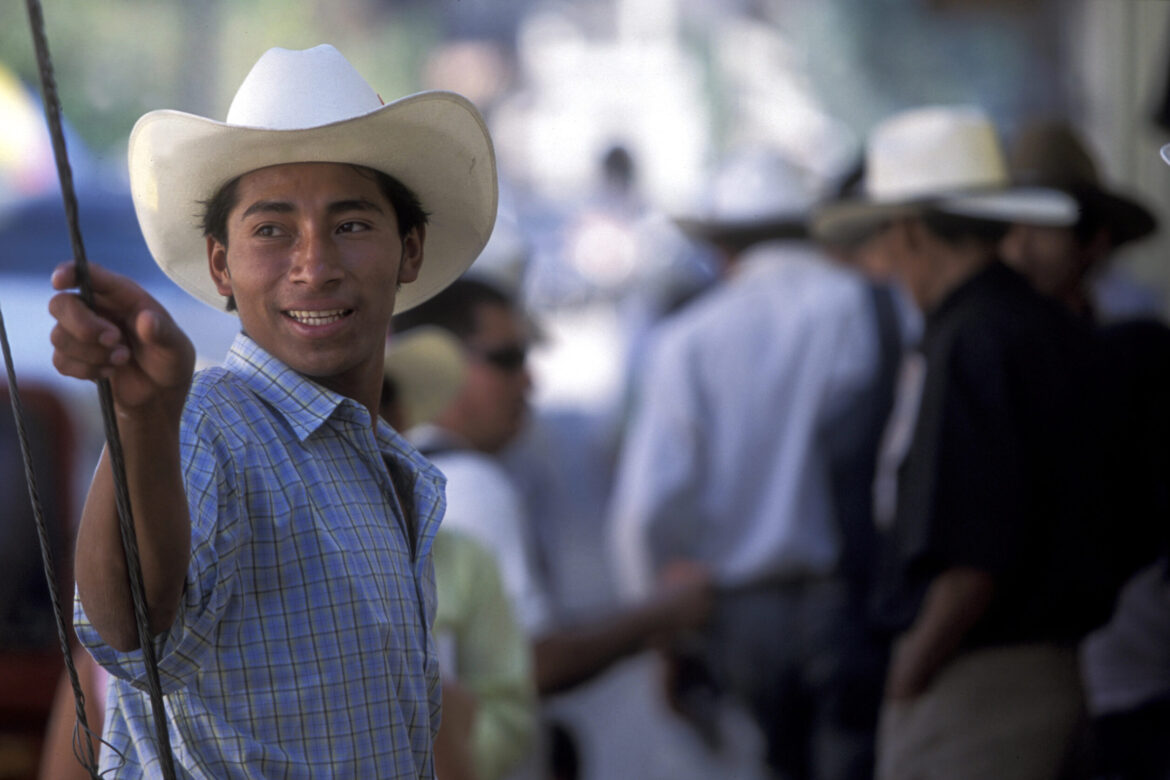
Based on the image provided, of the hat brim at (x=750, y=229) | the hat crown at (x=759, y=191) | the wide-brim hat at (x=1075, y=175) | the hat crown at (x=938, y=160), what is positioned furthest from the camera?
the hat crown at (x=759, y=191)

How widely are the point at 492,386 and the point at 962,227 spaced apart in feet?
3.99

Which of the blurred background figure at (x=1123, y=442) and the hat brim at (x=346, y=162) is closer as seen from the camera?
the hat brim at (x=346, y=162)

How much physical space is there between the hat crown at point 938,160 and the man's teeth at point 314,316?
2.61m

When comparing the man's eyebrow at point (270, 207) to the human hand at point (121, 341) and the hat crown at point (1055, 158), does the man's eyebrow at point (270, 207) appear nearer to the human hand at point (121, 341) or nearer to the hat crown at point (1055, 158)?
the human hand at point (121, 341)

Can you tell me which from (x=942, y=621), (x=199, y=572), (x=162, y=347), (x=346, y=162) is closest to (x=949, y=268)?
(x=942, y=621)

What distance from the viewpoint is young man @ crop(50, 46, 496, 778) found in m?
1.30

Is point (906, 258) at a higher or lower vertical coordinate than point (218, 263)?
lower

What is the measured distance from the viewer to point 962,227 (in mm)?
3521

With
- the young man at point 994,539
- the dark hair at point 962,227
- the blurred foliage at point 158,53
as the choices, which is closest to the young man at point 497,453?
the young man at point 994,539

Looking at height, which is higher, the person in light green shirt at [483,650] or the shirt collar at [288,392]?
the shirt collar at [288,392]

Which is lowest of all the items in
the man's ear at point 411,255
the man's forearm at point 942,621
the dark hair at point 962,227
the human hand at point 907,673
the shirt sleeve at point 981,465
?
the human hand at point 907,673

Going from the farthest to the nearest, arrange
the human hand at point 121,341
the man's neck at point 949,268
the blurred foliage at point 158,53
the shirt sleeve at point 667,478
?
1. the blurred foliage at point 158,53
2. the shirt sleeve at point 667,478
3. the man's neck at point 949,268
4. the human hand at point 121,341

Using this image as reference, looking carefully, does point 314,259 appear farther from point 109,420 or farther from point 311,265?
point 109,420

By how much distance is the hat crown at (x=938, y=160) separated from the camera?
3904mm
